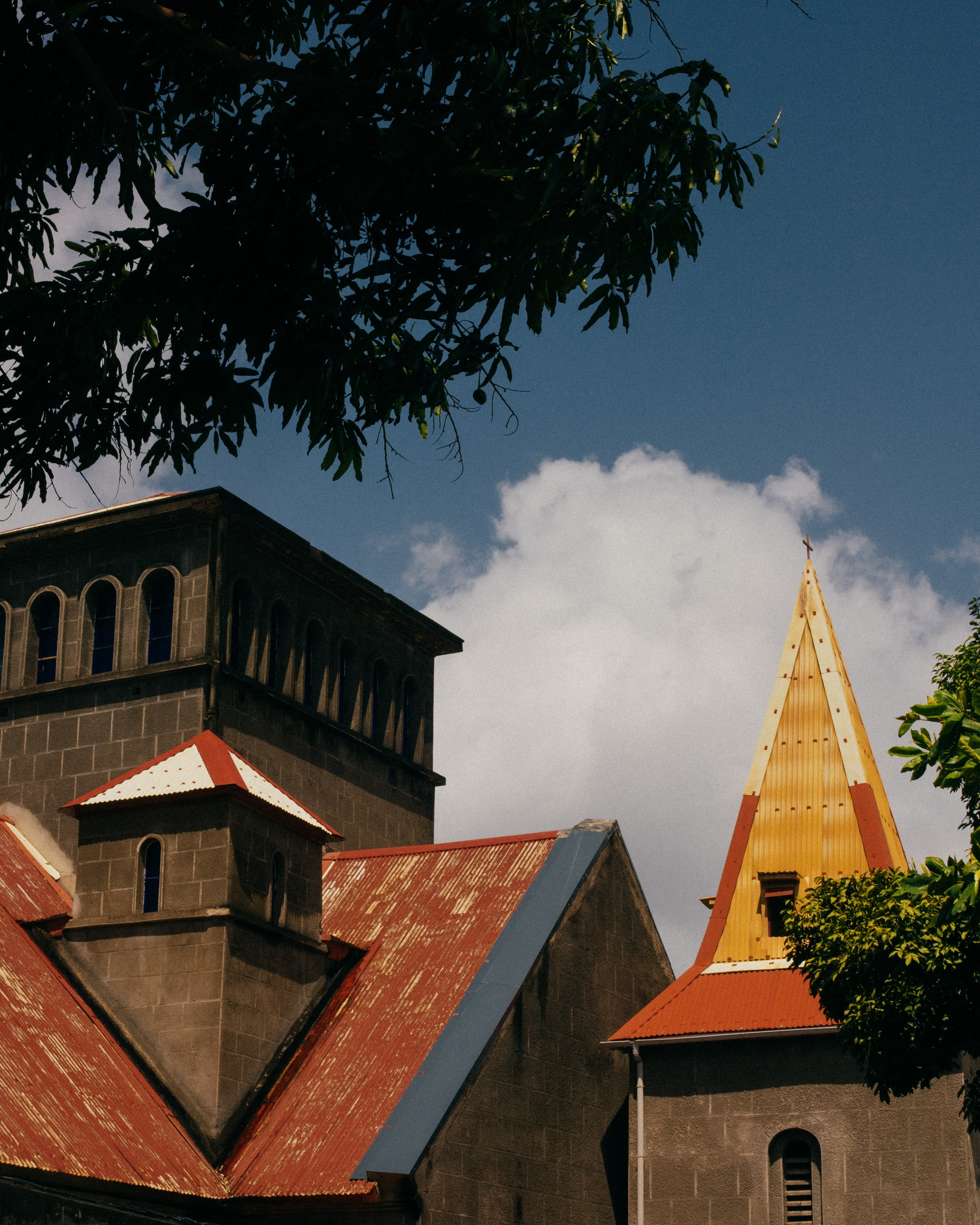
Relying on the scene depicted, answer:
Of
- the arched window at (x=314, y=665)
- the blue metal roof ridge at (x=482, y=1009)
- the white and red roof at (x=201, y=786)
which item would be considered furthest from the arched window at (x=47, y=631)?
the blue metal roof ridge at (x=482, y=1009)

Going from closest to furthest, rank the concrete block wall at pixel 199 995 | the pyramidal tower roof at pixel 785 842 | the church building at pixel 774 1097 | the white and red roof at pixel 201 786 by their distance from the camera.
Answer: the concrete block wall at pixel 199 995 < the church building at pixel 774 1097 < the white and red roof at pixel 201 786 < the pyramidal tower roof at pixel 785 842

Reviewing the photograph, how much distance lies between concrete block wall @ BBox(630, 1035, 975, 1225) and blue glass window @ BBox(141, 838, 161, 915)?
8022 mm

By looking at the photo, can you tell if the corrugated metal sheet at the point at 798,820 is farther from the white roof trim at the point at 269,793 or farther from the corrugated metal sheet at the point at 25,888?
the corrugated metal sheet at the point at 25,888

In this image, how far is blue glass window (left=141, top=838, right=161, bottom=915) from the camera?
24.2 meters

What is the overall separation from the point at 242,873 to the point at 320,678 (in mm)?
6978

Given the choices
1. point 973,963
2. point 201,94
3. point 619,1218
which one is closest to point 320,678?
point 619,1218

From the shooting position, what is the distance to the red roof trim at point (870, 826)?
28641 mm

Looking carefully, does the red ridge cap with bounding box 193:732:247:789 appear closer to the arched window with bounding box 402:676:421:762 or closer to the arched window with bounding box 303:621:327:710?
the arched window with bounding box 303:621:327:710

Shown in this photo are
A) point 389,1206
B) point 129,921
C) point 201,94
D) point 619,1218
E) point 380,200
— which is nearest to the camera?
point 380,200

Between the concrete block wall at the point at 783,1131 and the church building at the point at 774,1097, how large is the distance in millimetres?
20

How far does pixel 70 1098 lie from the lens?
20.7m

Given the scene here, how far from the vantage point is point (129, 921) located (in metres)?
23.9

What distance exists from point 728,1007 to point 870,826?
4840 mm

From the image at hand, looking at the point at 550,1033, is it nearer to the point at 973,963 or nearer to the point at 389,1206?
the point at 389,1206
